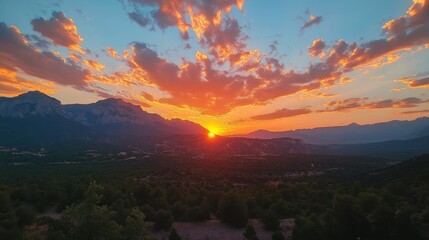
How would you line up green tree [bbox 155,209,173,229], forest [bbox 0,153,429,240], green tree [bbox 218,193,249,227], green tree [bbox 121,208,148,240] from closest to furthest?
forest [bbox 0,153,429,240], green tree [bbox 121,208,148,240], green tree [bbox 155,209,173,229], green tree [bbox 218,193,249,227]

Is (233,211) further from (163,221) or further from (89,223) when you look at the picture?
(89,223)

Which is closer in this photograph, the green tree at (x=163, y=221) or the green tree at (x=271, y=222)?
the green tree at (x=271, y=222)

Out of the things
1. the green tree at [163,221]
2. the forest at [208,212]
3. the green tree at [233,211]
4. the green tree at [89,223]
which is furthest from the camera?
the green tree at [233,211]

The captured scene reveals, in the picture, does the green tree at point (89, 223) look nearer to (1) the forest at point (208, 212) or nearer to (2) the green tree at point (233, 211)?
(1) the forest at point (208, 212)

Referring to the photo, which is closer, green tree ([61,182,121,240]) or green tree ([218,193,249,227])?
green tree ([61,182,121,240])

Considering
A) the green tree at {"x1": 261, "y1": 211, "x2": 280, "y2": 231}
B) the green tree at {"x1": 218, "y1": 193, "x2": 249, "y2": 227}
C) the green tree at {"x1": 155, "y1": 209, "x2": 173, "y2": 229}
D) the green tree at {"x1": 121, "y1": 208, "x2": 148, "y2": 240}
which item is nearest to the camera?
the green tree at {"x1": 121, "y1": 208, "x2": 148, "y2": 240}

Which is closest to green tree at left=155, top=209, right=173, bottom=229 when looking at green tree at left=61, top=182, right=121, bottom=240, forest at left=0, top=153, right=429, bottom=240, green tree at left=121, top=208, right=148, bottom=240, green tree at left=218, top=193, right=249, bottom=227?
forest at left=0, top=153, right=429, bottom=240

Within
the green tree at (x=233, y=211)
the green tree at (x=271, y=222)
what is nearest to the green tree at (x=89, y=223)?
the green tree at (x=271, y=222)

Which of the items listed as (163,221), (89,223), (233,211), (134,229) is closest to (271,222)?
(233,211)

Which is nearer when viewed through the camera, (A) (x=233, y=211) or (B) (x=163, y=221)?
(B) (x=163, y=221)

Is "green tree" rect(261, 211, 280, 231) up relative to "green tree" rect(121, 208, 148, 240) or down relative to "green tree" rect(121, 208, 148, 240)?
down

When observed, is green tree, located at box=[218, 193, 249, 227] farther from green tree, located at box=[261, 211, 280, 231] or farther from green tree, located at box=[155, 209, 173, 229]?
green tree, located at box=[155, 209, 173, 229]
